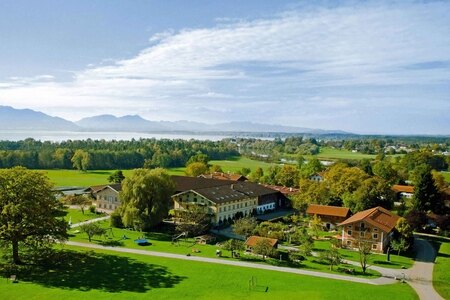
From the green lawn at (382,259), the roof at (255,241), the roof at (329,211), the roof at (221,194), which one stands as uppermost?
the roof at (221,194)

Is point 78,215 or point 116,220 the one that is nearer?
point 116,220

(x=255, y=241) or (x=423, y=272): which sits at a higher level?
(x=255, y=241)

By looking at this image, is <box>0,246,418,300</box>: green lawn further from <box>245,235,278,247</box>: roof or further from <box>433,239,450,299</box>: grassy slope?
<box>245,235,278,247</box>: roof

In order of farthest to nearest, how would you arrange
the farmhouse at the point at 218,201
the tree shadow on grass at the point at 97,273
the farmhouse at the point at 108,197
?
the farmhouse at the point at 108,197 < the farmhouse at the point at 218,201 < the tree shadow on grass at the point at 97,273

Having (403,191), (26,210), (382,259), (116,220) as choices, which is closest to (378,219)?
(382,259)

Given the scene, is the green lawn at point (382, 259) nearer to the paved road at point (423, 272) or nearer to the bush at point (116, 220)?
the paved road at point (423, 272)

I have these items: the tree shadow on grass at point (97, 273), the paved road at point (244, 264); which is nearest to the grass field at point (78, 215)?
the paved road at point (244, 264)

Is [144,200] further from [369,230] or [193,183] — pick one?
[369,230]

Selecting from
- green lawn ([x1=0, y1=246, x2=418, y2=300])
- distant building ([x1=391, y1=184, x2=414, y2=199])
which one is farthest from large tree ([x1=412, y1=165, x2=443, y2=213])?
green lawn ([x1=0, y1=246, x2=418, y2=300])
